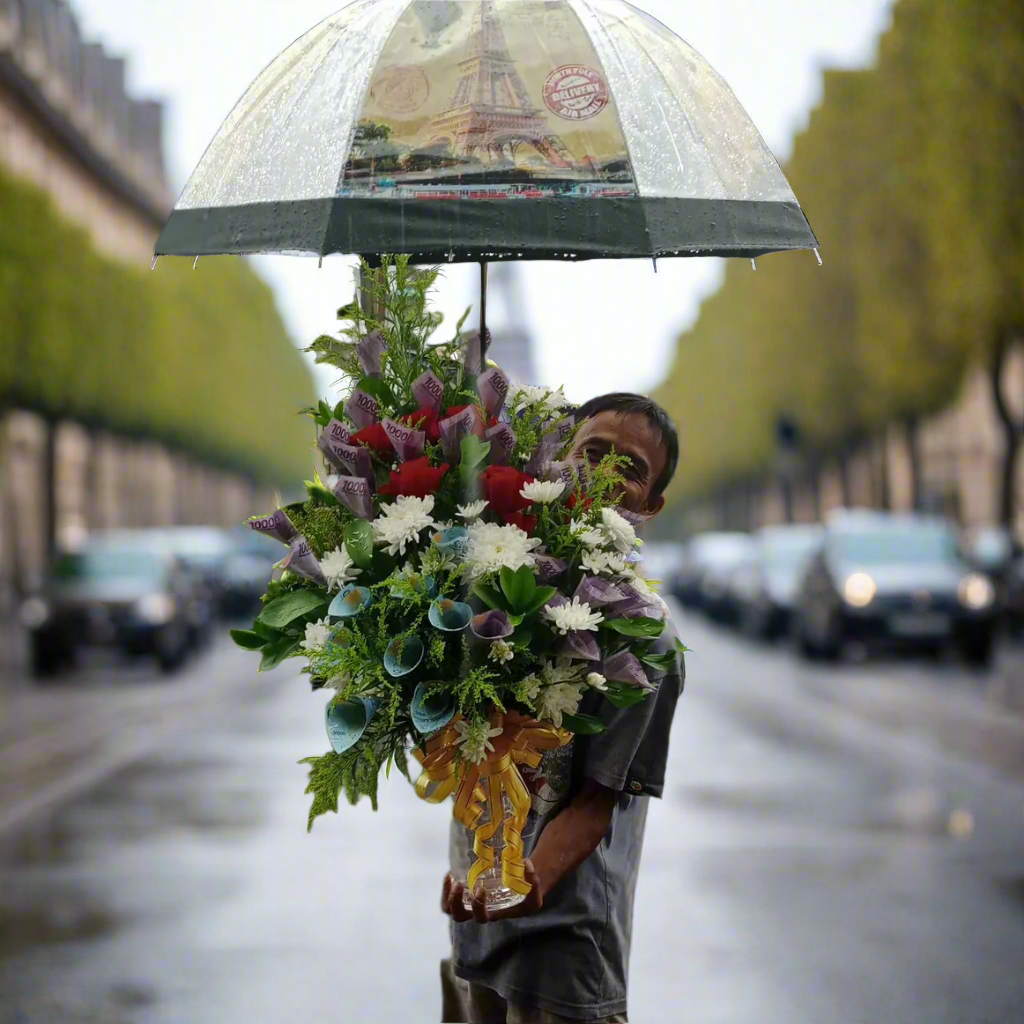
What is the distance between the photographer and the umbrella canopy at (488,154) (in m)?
3.65

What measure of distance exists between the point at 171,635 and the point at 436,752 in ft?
74.6

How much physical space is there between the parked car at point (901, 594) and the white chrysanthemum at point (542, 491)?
22160mm

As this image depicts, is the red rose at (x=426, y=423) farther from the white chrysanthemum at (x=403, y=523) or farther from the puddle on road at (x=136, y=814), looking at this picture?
the puddle on road at (x=136, y=814)

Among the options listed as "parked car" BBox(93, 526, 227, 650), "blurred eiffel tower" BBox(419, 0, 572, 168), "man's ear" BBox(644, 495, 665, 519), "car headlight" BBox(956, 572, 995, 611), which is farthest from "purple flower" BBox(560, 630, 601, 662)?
"parked car" BBox(93, 526, 227, 650)

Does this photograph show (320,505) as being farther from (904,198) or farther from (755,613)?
(904,198)

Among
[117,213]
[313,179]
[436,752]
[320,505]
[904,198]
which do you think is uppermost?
[117,213]

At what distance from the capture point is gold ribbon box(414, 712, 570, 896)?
3.19 meters

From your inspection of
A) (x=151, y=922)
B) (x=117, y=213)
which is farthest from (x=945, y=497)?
(x=151, y=922)

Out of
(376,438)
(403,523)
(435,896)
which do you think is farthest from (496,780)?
(435,896)

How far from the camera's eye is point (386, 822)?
11.1 m

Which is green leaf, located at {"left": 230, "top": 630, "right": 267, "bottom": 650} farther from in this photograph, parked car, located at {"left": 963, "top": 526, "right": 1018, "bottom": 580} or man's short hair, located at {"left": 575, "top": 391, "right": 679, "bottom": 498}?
parked car, located at {"left": 963, "top": 526, "right": 1018, "bottom": 580}

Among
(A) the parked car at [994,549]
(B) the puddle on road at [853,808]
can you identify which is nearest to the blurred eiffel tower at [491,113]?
(B) the puddle on road at [853,808]

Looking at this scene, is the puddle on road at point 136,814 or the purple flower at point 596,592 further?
the puddle on road at point 136,814

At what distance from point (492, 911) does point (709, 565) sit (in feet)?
142
